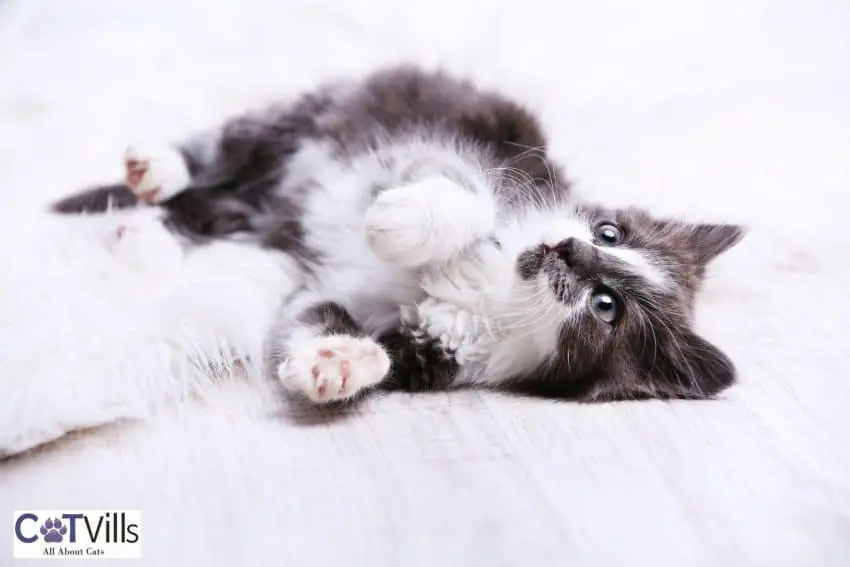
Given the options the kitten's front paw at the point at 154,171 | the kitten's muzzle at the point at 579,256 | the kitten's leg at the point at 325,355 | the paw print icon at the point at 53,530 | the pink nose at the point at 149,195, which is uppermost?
the kitten's muzzle at the point at 579,256

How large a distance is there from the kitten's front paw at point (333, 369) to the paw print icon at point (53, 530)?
40 cm

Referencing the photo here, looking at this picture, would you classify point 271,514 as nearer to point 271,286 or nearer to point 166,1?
point 271,286

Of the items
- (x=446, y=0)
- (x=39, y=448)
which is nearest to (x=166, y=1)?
(x=446, y=0)

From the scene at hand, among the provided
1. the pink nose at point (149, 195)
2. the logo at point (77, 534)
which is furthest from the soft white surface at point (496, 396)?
the pink nose at point (149, 195)

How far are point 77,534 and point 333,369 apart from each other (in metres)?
0.43

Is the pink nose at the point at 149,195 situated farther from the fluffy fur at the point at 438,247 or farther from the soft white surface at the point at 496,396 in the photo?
the soft white surface at the point at 496,396

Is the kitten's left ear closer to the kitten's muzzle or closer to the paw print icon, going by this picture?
the kitten's muzzle

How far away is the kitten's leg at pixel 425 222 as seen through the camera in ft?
4.24

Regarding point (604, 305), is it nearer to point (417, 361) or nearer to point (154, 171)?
point (417, 361)

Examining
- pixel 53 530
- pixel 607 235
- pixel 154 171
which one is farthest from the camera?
pixel 154 171

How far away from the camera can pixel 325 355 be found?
1211mm

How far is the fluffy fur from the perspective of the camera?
4.29ft

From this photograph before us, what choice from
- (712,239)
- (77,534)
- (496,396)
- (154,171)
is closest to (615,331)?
(496,396)

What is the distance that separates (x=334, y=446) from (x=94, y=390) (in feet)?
1.17
